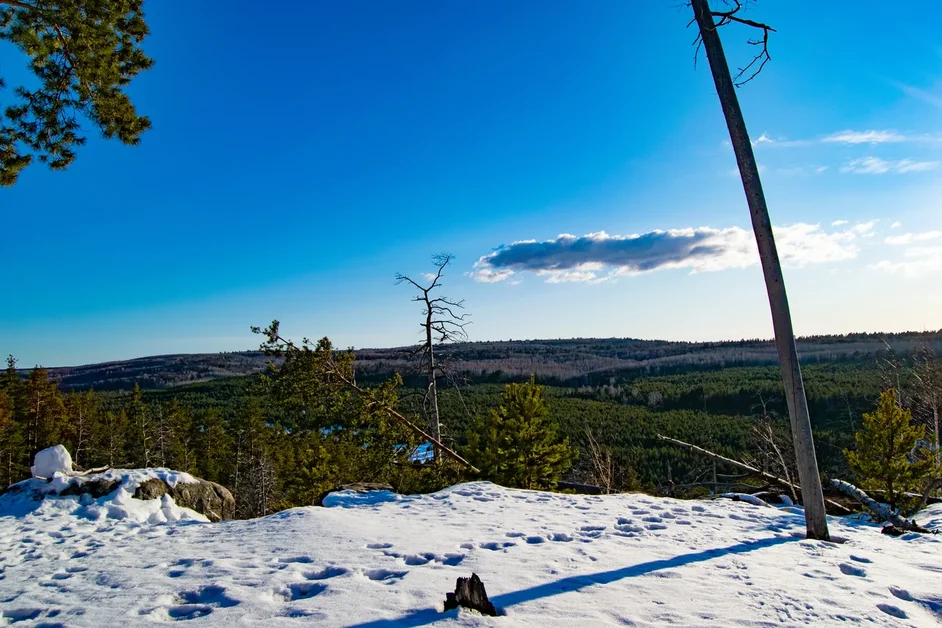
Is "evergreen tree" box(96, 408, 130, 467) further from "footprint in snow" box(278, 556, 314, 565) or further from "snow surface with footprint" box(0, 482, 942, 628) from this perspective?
"footprint in snow" box(278, 556, 314, 565)

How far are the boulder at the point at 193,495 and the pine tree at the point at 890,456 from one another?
12357mm

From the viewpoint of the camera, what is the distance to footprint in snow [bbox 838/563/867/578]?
424 centimetres

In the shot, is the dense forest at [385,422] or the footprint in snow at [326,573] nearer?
the footprint in snow at [326,573]

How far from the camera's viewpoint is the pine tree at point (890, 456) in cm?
880

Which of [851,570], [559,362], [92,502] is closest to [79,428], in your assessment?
[92,502]

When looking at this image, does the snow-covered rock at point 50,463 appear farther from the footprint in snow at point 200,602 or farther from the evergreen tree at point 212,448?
the evergreen tree at point 212,448

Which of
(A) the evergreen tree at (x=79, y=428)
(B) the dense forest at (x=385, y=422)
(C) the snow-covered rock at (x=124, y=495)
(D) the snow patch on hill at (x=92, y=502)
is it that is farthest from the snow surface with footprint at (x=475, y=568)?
(A) the evergreen tree at (x=79, y=428)

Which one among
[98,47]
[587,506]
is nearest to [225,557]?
[587,506]

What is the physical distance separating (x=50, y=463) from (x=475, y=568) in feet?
30.2

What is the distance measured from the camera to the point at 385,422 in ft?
43.5

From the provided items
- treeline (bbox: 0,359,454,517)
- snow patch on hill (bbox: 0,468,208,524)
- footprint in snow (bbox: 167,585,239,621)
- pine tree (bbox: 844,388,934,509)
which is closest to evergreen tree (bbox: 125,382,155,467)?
treeline (bbox: 0,359,454,517)

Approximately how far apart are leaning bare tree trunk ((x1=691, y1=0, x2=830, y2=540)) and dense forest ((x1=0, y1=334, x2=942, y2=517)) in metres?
3.47

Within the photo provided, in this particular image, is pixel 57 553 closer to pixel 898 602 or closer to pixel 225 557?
pixel 225 557

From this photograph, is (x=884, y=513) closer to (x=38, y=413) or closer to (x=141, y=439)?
(x=38, y=413)
